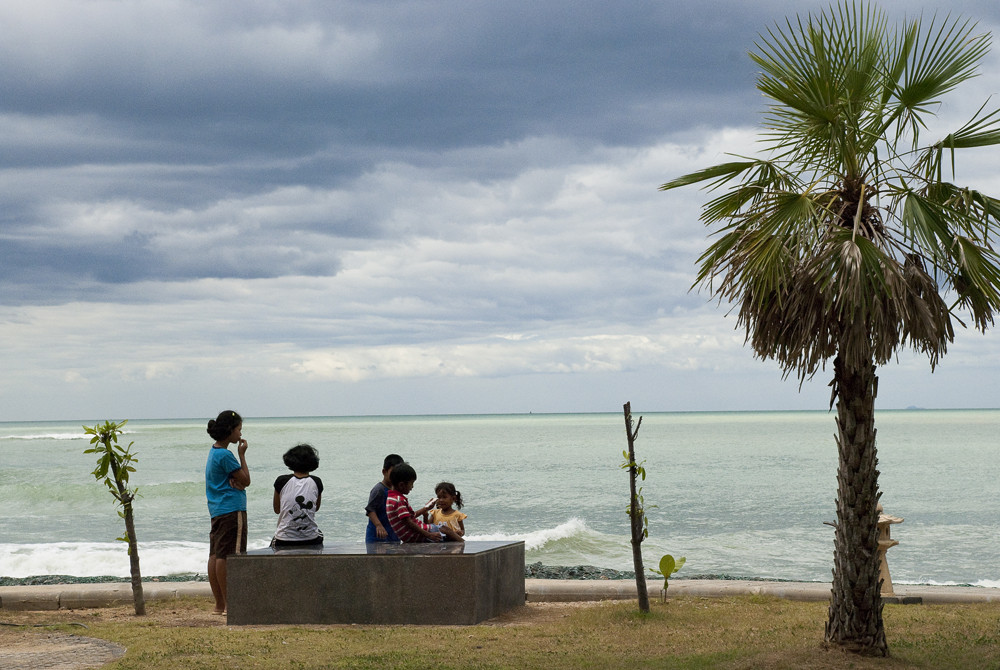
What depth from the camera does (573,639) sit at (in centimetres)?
778

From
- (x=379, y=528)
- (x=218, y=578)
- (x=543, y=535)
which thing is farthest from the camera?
(x=543, y=535)

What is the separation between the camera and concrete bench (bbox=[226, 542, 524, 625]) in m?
8.34

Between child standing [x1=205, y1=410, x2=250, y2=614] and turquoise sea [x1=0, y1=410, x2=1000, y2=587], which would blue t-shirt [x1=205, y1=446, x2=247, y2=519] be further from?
turquoise sea [x1=0, y1=410, x2=1000, y2=587]

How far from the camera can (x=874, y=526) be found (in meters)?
6.74

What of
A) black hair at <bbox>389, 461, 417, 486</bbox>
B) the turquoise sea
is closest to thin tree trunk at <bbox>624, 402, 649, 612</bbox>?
black hair at <bbox>389, 461, 417, 486</bbox>

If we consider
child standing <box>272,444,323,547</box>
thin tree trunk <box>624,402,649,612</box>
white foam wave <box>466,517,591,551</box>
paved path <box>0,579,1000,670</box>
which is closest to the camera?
thin tree trunk <box>624,402,649,612</box>

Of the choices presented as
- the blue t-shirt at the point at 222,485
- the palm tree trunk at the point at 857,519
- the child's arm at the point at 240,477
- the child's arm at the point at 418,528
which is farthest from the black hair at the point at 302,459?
the palm tree trunk at the point at 857,519

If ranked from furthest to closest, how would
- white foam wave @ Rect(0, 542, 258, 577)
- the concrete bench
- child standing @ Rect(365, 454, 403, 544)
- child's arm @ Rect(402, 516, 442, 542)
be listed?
white foam wave @ Rect(0, 542, 258, 577), child standing @ Rect(365, 454, 403, 544), child's arm @ Rect(402, 516, 442, 542), the concrete bench

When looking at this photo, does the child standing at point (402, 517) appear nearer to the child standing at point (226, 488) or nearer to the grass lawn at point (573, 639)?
the grass lawn at point (573, 639)

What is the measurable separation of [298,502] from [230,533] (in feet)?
2.22

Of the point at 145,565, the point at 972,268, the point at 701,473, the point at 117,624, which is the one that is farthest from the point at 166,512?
the point at 972,268

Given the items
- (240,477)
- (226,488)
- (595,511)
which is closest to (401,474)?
(240,477)

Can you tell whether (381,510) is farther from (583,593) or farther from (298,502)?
(583,593)

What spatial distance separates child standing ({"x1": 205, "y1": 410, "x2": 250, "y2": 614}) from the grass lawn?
0.75 metres
